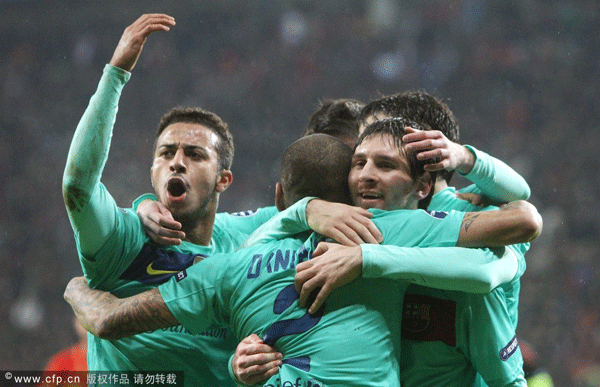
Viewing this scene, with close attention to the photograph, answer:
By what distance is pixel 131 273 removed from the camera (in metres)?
2.74

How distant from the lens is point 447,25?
11.8 metres

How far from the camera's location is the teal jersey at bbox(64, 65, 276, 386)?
98.7 inches

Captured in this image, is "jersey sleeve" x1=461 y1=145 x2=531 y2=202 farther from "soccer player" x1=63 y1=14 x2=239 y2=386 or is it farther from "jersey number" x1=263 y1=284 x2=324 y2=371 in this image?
"soccer player" x1=63 y1=14 x2=239 y2=386

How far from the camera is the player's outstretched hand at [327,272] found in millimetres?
2047

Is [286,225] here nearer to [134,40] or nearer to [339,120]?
[134,40]

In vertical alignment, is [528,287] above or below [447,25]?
below

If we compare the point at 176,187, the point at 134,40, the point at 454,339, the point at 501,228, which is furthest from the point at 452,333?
the point at 134,40

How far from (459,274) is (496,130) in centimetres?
846

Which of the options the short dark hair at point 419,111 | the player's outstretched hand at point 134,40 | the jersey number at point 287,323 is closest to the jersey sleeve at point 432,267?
the jersey number at point 287,323

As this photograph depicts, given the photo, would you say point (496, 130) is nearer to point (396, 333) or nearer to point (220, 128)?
point (220, 128)

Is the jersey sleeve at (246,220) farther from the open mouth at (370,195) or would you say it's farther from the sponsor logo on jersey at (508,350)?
the sponsor logo on jersey at (508,350)

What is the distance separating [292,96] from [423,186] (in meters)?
9.22

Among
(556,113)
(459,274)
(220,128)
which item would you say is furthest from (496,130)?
(459,274)

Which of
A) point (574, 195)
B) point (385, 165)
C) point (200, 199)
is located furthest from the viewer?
point (574, 195)
